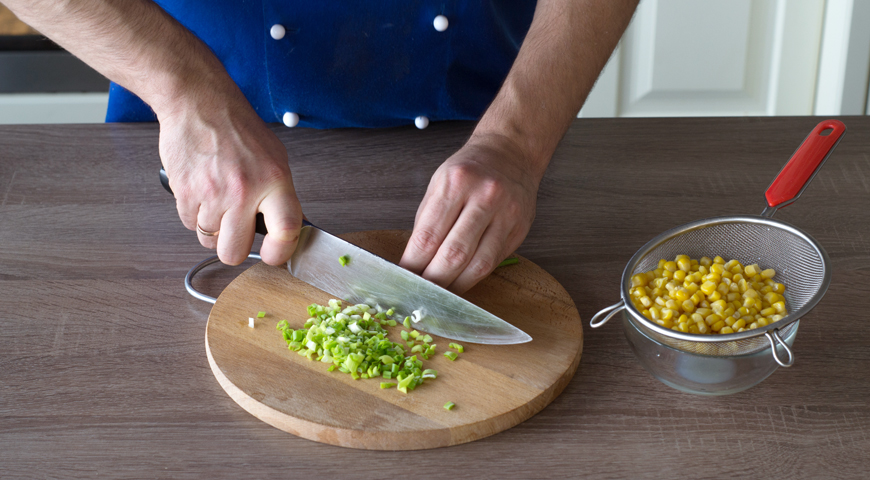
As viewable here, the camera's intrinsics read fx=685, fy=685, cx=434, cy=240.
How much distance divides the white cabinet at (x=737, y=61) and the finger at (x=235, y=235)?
201cm

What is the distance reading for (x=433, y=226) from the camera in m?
0.91

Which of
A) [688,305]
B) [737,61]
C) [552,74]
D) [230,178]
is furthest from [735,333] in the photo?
[737,61]

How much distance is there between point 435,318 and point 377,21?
2.04 ft

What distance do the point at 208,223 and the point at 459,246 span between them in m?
0.35

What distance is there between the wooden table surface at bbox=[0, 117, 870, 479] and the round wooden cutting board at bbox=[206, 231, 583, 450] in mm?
21

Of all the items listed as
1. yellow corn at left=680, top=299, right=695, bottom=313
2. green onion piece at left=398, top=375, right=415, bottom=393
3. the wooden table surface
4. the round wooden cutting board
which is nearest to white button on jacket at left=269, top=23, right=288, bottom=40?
the wooden table surface

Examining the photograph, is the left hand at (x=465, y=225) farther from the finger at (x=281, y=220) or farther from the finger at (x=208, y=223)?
the finger at (x=208, y=223)

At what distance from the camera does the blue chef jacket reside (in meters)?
1.24

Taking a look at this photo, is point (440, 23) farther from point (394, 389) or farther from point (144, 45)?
point (394, 389)

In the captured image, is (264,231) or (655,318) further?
(264,231)

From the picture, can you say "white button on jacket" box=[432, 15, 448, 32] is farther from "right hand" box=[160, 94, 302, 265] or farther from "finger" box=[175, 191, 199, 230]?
"finger" box=[175, 191, 199, 230]

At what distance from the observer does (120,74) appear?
3.26ft

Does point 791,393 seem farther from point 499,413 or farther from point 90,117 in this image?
point 90,117

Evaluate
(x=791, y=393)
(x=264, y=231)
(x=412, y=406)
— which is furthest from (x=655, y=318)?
(x=264, y=231)
